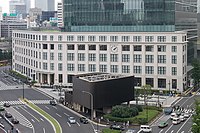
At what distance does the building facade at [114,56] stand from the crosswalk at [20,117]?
2495cm

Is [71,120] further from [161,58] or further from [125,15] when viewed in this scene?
[125,15]

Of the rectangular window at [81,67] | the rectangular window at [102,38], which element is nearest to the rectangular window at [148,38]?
the rectangular window at [102,38]

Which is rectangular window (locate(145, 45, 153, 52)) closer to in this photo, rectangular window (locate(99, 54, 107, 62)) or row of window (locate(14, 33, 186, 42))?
row of window (locate(14, 33, 186, 42))

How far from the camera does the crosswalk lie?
54.3 meters

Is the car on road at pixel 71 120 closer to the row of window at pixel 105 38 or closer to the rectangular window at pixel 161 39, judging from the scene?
the row of window at pixel 105 38

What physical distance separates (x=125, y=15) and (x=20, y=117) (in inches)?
1419

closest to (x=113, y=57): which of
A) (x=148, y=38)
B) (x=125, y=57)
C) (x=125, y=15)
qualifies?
(x=125, y=57)

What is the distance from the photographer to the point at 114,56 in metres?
83.1

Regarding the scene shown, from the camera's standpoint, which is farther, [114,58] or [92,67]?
[92,67]

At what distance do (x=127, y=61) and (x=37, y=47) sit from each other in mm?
22570

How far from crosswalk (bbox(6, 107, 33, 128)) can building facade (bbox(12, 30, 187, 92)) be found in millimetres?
24949

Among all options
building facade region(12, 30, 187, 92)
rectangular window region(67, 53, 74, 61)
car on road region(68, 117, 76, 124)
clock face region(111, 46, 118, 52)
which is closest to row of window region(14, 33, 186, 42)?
building facade region(12, 30, 187, 92)

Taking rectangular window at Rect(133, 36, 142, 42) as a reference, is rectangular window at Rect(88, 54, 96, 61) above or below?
below

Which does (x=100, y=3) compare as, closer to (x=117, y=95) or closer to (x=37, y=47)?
(x=37, y=47)
